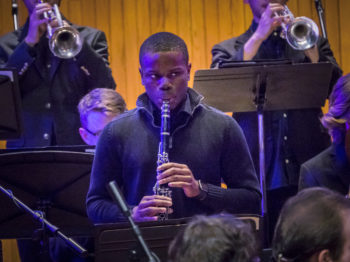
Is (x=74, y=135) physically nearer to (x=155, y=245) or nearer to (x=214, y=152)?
(x=214, y=152)

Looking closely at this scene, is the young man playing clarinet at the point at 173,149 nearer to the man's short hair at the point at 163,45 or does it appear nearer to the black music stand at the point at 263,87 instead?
the man's short hair at the point at 163,45

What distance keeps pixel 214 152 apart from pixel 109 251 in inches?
33.6

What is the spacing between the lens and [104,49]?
4969 mm

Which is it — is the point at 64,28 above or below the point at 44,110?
above

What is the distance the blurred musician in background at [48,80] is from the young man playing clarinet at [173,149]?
1.49 m

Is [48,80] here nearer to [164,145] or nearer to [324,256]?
[164,145]

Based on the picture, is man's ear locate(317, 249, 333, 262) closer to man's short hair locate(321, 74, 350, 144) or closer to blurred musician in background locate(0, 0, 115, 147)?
man's short hair locate(321, 74, 350, 144)

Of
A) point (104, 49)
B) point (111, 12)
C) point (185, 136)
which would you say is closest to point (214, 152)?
point (185, 136)

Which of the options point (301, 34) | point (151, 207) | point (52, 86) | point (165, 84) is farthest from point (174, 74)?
point (301, 34)

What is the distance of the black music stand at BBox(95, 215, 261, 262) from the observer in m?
2.46

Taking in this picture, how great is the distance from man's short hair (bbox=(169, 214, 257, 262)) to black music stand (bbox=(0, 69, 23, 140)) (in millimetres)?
2130

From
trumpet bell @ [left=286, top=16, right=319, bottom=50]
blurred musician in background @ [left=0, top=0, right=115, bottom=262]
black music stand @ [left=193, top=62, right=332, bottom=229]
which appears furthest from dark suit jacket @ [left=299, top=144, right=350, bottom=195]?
blurred musician in background @ [left=0, top=0, right=115, bottom=262]

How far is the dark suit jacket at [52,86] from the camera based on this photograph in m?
4.59

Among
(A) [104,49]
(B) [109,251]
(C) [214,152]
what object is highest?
(A) [104,49]
